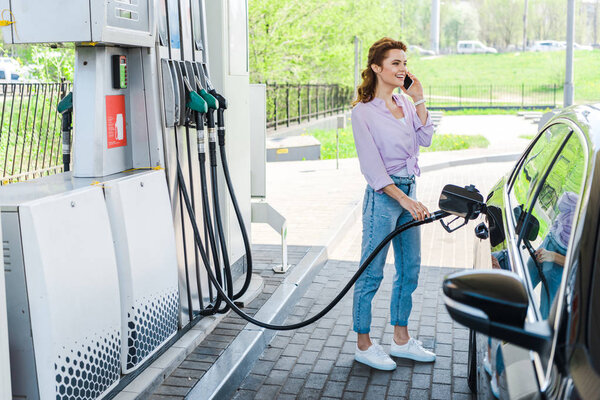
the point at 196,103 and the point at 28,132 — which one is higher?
the point at 196,103

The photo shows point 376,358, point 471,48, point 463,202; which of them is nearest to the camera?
point 463,202

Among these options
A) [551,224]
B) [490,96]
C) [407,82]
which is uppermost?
[407,82]

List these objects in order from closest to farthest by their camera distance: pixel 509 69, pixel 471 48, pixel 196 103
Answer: pixel 196 103 → pixel 509 69 → pixel 471 48

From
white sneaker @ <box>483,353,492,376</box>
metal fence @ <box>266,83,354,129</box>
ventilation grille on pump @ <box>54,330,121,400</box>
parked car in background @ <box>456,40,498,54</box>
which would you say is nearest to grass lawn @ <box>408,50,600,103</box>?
parked car in background @ <box>456,40,498,54</box>

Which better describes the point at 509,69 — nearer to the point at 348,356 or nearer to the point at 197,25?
the point at 197,25

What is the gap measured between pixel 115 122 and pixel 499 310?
130 inches

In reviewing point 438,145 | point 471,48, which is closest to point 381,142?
point 438,145

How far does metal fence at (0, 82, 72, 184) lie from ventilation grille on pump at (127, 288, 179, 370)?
258 cm

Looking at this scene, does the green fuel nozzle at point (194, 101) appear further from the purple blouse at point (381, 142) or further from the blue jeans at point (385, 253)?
the blue jeans at point (385, 253)

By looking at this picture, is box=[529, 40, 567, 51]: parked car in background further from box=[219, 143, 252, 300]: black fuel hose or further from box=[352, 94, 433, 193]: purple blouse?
box=[352, 94, 433, 193]: purple blouse

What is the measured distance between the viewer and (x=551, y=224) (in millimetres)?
2568

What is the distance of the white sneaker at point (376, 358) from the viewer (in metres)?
4.86

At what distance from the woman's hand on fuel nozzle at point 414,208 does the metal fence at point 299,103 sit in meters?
18.6

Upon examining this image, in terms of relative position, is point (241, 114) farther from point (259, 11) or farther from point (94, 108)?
point (259, 11)
